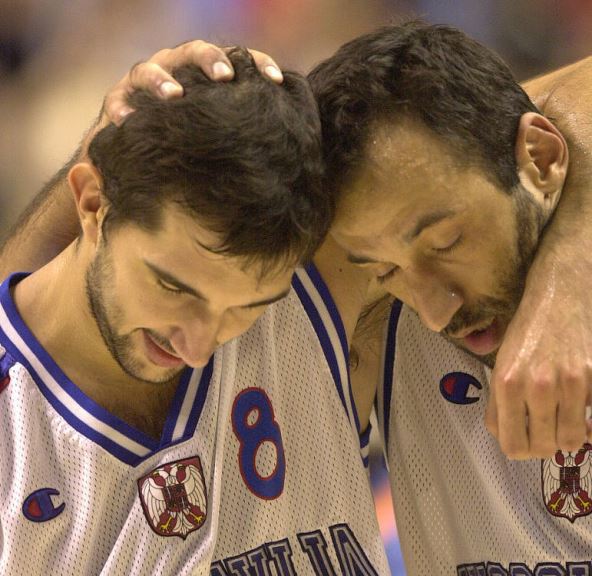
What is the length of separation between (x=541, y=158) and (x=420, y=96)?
311 millimetres

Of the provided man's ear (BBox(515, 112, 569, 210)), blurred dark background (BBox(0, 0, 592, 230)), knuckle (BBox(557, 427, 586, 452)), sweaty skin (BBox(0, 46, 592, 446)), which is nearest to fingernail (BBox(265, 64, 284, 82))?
sweaty skin (BBox(0, 46, 592, 446))

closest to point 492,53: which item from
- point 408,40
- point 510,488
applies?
point 408,40

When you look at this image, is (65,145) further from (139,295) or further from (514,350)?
(514,350)

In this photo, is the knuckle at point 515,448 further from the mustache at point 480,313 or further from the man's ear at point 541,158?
the man's ear at point 541,158

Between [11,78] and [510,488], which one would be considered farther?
[11,78]

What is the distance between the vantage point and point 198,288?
195 cm

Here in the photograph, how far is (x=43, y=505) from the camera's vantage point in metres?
2.07

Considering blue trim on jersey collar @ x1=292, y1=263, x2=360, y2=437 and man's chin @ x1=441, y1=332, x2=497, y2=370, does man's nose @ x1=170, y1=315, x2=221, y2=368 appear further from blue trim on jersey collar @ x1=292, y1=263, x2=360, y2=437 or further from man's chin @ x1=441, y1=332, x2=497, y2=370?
man's chin @ x1=441, y1=332, x2=497, y2=370

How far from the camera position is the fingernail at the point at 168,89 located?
191cm

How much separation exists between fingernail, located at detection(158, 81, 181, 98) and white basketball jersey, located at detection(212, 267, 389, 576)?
620 mm

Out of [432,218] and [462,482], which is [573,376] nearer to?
[432,218]

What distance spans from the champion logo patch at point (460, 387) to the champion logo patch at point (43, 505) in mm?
913

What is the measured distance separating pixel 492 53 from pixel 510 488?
0.95m

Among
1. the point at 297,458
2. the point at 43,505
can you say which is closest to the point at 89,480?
the point at 43,505
